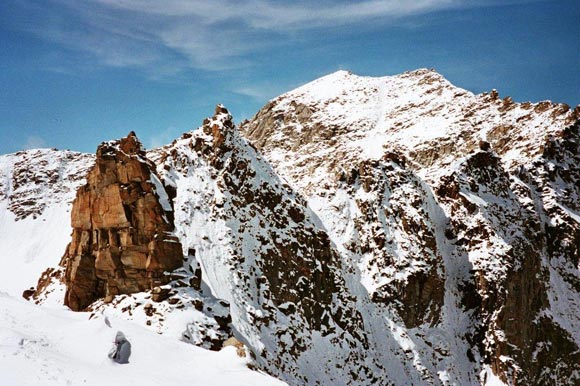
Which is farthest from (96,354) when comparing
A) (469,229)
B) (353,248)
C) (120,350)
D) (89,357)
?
(469,229)

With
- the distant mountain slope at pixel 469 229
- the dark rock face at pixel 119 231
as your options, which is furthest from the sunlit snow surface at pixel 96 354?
the distant mountain slope at pixel 469 229

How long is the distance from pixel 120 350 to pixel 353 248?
4470 cm

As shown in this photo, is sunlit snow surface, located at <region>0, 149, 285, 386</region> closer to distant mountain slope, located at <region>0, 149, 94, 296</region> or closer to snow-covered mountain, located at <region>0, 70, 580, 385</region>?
snow-covered mountain, located at <region>0, 70, 580, 385</region>

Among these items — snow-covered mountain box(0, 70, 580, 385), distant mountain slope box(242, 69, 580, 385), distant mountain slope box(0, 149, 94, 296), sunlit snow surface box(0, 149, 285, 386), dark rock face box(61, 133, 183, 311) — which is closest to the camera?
sunlit snow surface box(0, 149, 285, 386)

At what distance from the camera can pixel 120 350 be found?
70.6 feet

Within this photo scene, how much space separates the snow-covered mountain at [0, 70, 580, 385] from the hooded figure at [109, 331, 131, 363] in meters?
5.80

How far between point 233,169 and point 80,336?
3630cm

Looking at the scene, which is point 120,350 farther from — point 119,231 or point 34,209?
point 34,209

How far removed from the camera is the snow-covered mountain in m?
43.8

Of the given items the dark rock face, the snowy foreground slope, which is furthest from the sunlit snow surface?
the dark rock face

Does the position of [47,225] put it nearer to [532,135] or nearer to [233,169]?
[233,169]

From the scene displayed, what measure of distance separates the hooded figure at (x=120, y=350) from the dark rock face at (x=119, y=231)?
62.6ft

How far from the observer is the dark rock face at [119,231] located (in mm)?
42219

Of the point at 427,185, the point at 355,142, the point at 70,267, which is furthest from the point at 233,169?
the point at 355,142
